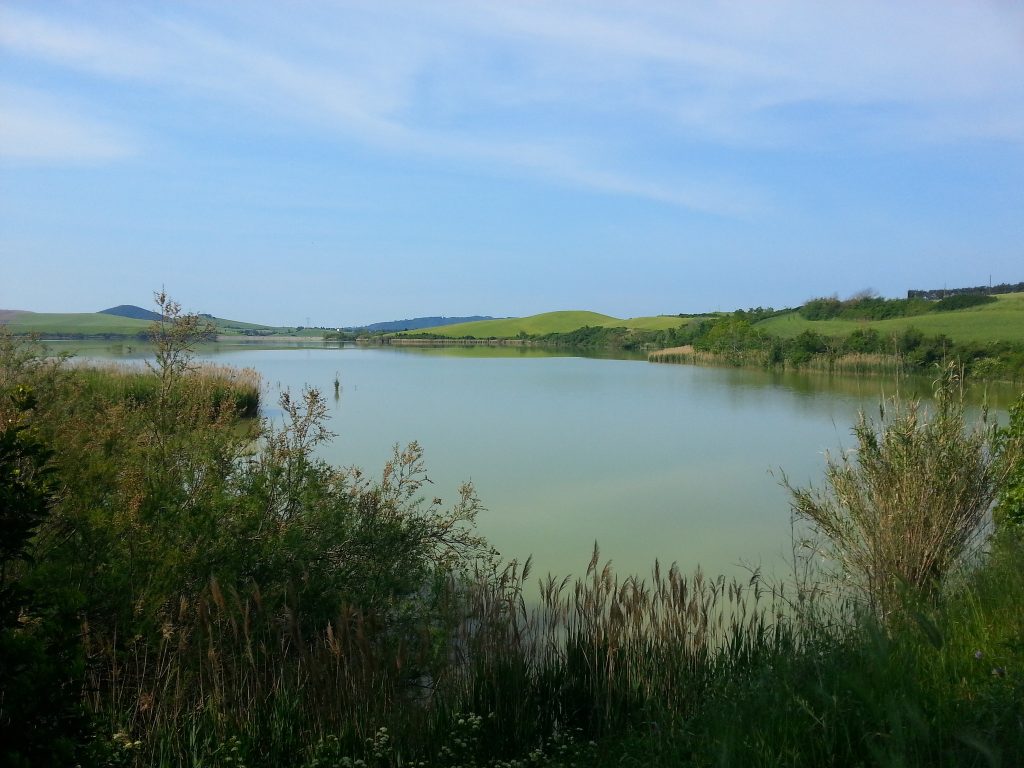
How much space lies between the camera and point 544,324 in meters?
108

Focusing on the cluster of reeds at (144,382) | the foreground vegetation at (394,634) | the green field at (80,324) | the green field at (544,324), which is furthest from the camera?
the green field at (544,324)

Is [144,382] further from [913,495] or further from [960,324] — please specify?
[960,324]

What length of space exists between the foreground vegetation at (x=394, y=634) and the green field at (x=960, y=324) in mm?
36838

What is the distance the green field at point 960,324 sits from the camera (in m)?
39.6

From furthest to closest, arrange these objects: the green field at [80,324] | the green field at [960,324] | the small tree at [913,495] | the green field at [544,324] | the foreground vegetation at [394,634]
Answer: the green field at [544,324], the green field at [80,324], the green field at [960,324], the small tree at [913,495], the foreground vegetation at [394,634]

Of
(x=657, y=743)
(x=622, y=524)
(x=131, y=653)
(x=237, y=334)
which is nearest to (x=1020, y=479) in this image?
(x=657, y=743)

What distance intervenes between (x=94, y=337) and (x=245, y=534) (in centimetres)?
6579

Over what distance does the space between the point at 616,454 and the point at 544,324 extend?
311ft

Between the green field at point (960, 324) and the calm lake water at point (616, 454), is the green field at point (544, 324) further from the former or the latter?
the calm lake water at point (616, 454)

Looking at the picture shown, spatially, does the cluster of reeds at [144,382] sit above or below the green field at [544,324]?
below

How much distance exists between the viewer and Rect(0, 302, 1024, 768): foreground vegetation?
2.40 meters

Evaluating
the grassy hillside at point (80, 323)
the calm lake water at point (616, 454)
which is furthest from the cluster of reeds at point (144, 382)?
the grassy hillside at point (80, 323)

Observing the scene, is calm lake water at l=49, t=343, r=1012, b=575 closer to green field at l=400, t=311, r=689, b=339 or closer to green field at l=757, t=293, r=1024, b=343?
green field at l=757, t=293, r=1024, b=343

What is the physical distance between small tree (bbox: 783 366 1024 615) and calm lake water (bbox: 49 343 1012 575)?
3.48ft
